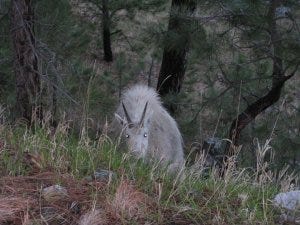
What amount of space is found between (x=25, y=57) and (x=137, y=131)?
1608 mm

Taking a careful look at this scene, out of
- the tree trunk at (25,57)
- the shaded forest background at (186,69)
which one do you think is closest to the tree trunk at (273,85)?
the shaded forest background at (186,69)

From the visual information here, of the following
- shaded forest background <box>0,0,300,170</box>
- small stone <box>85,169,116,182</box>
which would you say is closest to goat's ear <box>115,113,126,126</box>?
shaded forest background <box>0,0,300,170</box>

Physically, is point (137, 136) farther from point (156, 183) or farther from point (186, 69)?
point (186, 69)

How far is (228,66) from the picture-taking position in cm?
1058

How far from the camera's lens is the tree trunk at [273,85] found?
814 centimetres

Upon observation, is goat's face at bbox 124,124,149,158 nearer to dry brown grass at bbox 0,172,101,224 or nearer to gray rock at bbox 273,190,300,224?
dry brown grass at bbox 0,172,101,224

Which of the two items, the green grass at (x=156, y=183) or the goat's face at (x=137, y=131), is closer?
the green grass at (x=156, y=183)

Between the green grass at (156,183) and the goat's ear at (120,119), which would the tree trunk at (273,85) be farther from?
the green grass at (156,183)

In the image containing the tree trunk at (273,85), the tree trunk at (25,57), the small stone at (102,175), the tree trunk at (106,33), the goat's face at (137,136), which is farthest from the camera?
the tree trunk at (106,33)

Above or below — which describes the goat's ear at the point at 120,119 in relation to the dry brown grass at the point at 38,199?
below

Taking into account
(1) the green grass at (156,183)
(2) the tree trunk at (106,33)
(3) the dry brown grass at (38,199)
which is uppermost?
(1) the green grass at (156,183)

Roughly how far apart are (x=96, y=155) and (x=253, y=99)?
6.30m

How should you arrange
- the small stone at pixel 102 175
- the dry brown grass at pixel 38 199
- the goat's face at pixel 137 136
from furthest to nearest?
the goat's face at pixel 137 136 → the small stone at pixel 102 175 → the dry brown grass at pixel 38 199

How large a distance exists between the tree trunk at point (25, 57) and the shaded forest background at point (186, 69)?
0.04ft
